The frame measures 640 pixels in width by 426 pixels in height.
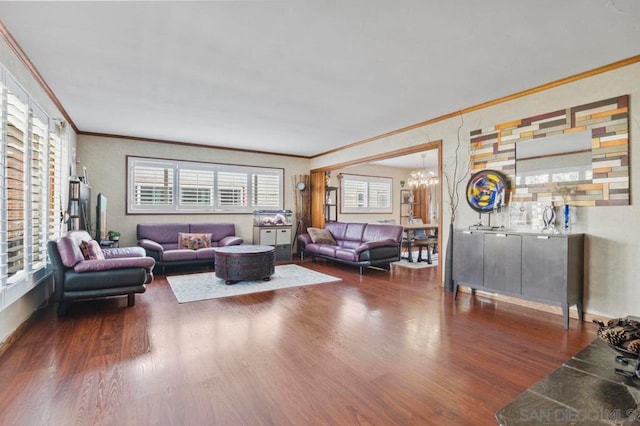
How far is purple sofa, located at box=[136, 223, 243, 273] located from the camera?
5598 mm

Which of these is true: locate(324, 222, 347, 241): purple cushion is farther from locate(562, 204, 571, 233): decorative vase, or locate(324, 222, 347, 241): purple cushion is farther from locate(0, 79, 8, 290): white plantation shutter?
locate(0, 79, 8, 290): white plantation shutter

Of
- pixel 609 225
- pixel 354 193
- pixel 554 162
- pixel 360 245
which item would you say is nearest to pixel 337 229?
pixel 360 245

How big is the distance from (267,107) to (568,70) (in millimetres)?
3447

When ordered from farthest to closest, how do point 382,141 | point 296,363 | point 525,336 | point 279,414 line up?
point 382,141
point 525,336
point 296,363
point 279,414

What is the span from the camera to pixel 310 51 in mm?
2842

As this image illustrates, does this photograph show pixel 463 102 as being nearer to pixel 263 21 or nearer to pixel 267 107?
pixel 267 107

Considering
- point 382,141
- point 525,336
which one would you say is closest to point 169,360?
point 525,336

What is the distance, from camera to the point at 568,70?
319 cm

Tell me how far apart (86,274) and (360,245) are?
4.36 m

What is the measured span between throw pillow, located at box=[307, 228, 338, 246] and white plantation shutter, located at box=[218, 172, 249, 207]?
1776mm

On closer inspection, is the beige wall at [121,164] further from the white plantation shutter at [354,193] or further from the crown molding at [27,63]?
the white plantation shutter at [354,193]

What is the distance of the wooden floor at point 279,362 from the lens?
1773mm

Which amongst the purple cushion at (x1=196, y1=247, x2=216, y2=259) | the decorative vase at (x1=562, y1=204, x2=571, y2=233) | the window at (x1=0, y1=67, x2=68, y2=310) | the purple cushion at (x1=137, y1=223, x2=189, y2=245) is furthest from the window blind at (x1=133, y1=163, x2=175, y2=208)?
the decorative vase at (x1=562, y1=204, x2=571, y2=233)

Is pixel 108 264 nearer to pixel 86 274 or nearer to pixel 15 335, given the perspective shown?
pixel 86 274
